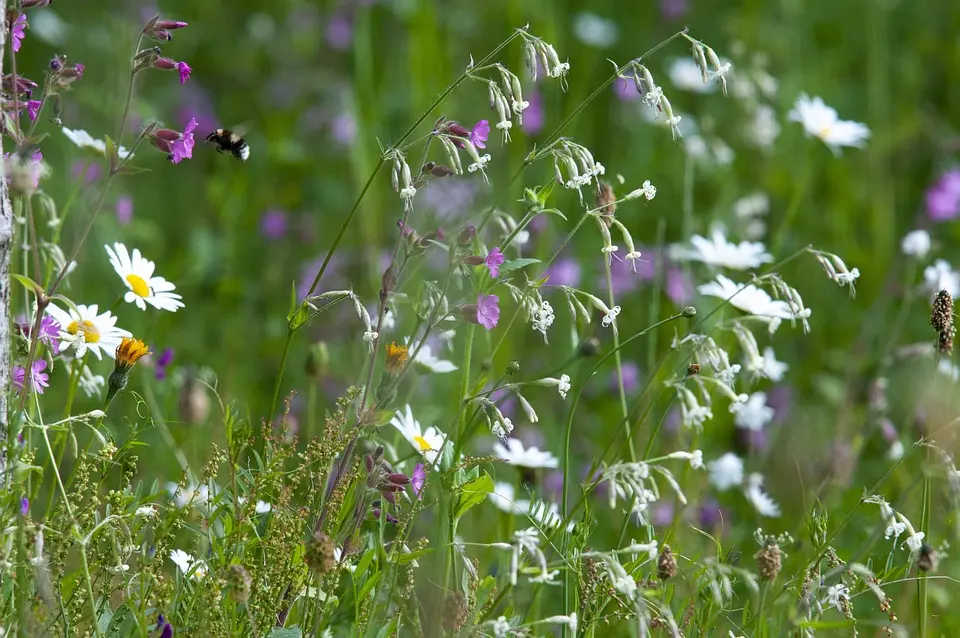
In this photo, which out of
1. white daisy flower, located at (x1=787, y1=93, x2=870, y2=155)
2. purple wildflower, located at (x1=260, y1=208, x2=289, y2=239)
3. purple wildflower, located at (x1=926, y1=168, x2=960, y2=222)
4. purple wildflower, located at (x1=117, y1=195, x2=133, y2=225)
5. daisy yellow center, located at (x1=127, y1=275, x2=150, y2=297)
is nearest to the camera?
daisy yellow center, located at (x1=127, y1=275, x2=150, y2=297)

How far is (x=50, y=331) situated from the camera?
1.67 meters


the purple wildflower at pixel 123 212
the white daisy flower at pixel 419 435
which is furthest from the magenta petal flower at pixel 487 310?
the purple wildflower at pixel 123 212

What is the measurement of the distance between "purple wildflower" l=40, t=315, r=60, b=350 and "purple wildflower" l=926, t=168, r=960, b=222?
299 cm

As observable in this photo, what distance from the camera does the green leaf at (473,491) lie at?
1570 mm

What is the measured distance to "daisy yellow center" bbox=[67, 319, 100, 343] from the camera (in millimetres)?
1679

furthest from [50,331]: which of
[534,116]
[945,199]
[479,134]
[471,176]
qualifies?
[945,199]

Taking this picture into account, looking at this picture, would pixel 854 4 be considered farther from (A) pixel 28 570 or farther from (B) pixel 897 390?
(A) pixel 28 570

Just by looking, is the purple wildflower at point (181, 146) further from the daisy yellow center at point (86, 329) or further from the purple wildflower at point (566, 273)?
the purple wildflower at point (566, 273)

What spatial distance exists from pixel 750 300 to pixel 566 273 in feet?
5.39

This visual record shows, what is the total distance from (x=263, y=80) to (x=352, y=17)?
51 centimetres

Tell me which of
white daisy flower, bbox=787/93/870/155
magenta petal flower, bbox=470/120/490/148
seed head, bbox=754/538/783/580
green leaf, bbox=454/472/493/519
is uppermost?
white daisy flower, bbox=787/93/870/155

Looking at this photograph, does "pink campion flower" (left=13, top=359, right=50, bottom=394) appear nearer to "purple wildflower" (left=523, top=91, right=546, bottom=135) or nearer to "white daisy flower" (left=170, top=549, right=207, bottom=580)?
"white daisy flower" (left=170, top=549, right=207, bottom=580)

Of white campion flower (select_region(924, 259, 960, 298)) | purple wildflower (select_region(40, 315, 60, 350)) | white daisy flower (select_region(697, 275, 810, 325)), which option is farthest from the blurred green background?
purple wildflower (select_region(40, 315, 60, 350))

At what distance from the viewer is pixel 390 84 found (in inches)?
194
